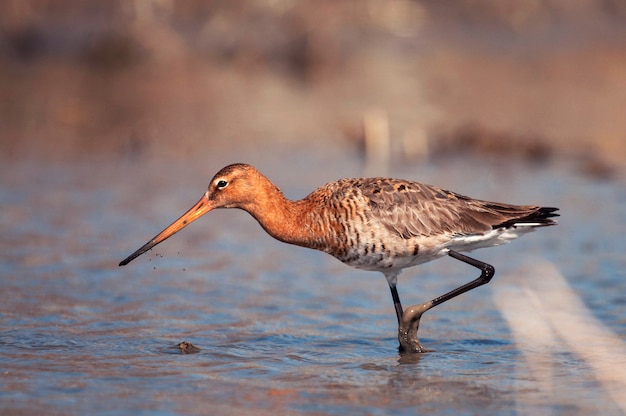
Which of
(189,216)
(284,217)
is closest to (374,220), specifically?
(284,217)

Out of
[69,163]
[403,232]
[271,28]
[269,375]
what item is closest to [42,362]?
[269,375]

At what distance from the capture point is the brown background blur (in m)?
15.7

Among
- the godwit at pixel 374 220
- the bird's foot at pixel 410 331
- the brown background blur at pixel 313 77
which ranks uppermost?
the brown background blur at pixel 313 77

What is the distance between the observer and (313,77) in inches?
768

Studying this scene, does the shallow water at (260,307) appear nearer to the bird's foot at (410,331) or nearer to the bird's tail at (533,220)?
the bird's foot at (410,331)

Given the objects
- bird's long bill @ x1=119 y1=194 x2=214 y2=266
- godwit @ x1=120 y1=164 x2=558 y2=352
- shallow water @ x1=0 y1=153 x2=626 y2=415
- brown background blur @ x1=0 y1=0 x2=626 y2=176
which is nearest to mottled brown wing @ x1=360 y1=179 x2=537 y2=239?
godwit @ x1=120 y1=164 x2=558 y2=352

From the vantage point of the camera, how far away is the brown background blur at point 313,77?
1567cm

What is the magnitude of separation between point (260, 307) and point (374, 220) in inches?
69.9

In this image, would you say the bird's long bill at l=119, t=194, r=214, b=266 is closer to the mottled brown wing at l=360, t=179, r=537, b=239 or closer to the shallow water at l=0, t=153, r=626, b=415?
the shallow water at l=0, t=153, r=626, b=415

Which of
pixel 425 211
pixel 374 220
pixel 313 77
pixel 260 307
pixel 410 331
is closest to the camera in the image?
pixel 374 220

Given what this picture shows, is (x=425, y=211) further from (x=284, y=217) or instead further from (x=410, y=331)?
(x=284, y=217)

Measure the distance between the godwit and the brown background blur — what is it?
651cm

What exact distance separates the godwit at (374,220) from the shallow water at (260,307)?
26.8 inches

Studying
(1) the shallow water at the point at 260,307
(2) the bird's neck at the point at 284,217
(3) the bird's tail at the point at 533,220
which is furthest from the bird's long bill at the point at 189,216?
(3) the bird's tail at the point at 533,220
